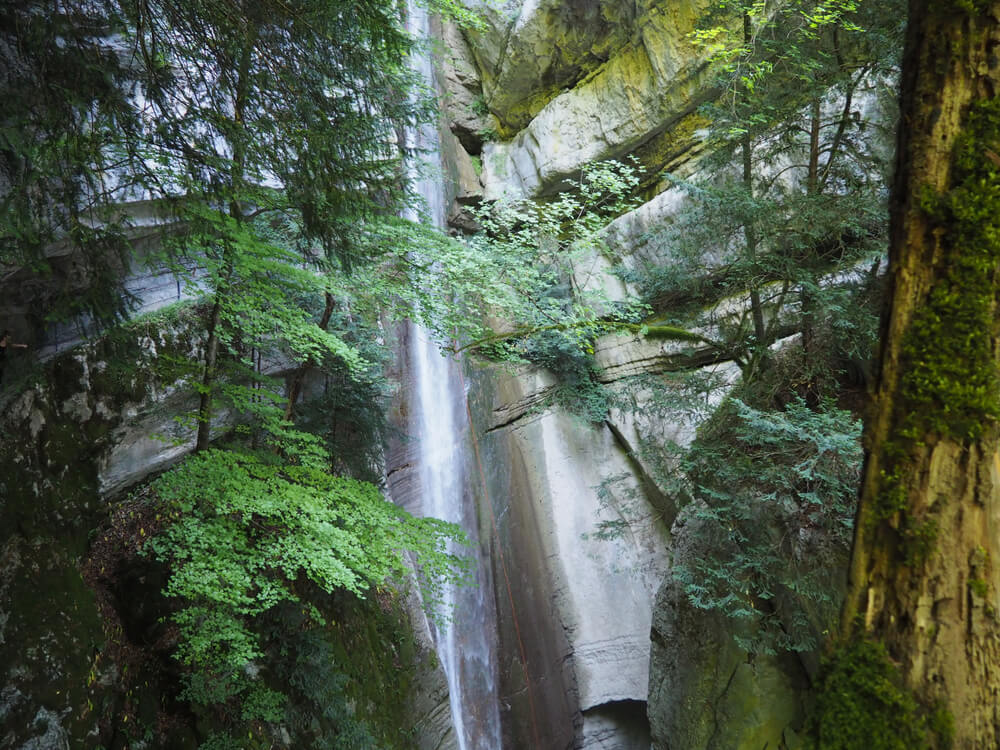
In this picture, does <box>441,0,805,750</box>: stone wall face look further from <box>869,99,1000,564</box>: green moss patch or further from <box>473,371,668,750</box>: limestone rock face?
<box>869,99,1000,564</box>: green moss patch

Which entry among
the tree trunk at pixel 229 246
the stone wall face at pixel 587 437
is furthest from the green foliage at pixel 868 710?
the stone wall face at pixel 587 437

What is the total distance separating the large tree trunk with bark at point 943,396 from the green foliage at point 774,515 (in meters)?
3.22

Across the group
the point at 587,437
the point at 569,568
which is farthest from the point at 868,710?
the point at 587,437

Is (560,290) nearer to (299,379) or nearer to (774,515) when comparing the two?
(299,379)

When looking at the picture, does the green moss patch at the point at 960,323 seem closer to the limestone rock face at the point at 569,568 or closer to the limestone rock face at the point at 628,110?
the limestone rock face at the point at 569,568

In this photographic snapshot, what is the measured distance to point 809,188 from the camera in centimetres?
575

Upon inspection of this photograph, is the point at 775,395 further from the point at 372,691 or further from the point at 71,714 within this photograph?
the point at 71,714

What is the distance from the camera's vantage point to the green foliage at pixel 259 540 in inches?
172

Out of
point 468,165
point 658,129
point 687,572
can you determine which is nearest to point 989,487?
point 687,572

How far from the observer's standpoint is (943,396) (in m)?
1.66

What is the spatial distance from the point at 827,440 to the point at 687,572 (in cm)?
206

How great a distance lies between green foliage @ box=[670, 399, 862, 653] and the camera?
16.2 ft

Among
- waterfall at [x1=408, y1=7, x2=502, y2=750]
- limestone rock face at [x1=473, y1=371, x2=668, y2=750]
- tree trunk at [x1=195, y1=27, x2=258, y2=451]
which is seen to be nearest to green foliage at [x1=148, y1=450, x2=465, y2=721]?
tree trunk at [x1=195, y1=27, x2=258, y2=451]

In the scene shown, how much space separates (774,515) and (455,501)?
613 cm
